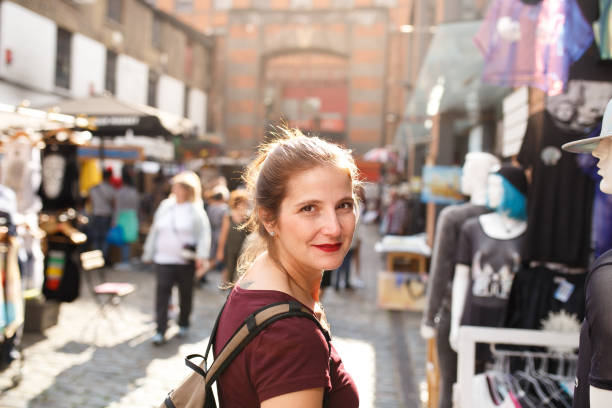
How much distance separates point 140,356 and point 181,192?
76.7 inches

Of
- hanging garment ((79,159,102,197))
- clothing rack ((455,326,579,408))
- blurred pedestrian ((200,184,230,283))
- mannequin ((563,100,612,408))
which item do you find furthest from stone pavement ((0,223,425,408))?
hanging garment ((79,159,102,197))

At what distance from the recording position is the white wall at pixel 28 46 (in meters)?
13.6

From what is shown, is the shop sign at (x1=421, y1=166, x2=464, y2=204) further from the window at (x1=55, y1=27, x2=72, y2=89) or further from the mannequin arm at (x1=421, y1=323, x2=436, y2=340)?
the window at (x1=55, y1=27, x2=72, y2=89)

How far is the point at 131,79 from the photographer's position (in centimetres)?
2152

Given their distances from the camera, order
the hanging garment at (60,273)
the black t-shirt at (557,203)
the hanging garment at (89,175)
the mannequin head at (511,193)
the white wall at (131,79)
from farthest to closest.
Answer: the white wall at (131,79) → the hanging garment at (89,175) → the hanging garment at (60,273) → the mannequin head at (511,193) → the black t-shirt at (557,203)

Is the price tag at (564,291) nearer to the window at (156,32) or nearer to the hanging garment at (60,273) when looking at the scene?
the hanging garment at (60,273)

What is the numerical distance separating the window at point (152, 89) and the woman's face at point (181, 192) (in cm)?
1846

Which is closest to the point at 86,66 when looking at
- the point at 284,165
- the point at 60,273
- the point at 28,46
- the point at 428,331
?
the point at 28,46

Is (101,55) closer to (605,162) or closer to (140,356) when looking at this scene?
(140,356)

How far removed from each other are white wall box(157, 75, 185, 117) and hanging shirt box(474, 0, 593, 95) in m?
22.5

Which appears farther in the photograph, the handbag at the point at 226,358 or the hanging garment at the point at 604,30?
the hanging garment at the point at 604,30

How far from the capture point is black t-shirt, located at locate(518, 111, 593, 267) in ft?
10.2

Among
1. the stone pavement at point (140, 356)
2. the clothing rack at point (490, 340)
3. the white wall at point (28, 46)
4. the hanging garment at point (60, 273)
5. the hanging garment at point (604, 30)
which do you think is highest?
the white wall at point (28, 46)

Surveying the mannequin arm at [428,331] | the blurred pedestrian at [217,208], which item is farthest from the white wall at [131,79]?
the mannequin arm at [428,331]
